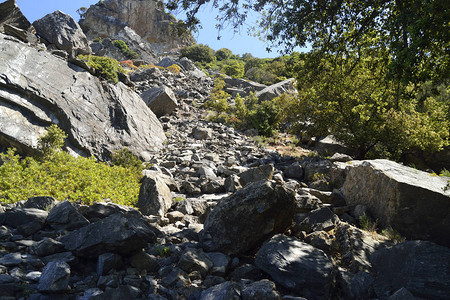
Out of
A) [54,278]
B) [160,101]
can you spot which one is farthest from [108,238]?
[160,101]

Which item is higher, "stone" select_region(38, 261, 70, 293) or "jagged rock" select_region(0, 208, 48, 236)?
"jagged rock" select_region(0, 208, 48, 236)

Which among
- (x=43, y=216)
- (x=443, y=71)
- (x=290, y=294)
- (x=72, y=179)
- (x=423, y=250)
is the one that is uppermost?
(x=443, y=71)

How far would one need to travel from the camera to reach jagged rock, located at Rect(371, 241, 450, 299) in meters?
3.89

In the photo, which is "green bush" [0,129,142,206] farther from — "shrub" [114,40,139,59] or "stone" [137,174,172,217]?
"shrub" [114,40,139,59]

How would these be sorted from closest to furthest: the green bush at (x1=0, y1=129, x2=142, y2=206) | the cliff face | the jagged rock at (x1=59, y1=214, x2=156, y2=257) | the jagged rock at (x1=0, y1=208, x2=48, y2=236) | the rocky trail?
the rocky trail < the jagged rock at (x1=59, y1=214, x2=156, y2=257) < the jagged rock at (x1=0, y1=208, x2=48, y2=236) < the green bush at (x1=0, y1=129, x2=142, y2=206) < the cliff face

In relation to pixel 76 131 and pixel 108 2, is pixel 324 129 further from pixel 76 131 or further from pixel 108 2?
pixel 108 2

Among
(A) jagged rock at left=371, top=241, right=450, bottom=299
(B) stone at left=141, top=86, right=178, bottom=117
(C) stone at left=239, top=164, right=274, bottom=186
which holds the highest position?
(B) stone at left=141, top=86, right=178, bottom=117

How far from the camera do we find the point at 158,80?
2478 centimetres

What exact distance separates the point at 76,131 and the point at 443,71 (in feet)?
36.9

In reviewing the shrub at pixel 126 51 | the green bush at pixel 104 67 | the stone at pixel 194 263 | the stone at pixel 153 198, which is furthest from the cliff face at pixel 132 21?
the stone at pixel 194 263

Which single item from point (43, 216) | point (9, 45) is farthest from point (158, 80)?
point (43, 216)

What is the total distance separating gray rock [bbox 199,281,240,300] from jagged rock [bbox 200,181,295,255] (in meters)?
1.35

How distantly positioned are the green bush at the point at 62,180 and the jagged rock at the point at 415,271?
19.5ft

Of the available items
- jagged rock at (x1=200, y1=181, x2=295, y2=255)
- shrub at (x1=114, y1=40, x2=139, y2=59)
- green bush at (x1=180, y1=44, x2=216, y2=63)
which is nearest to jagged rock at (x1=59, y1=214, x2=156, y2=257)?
jagged rock at (x1=200, y1=181, x2=295, y2=255)
